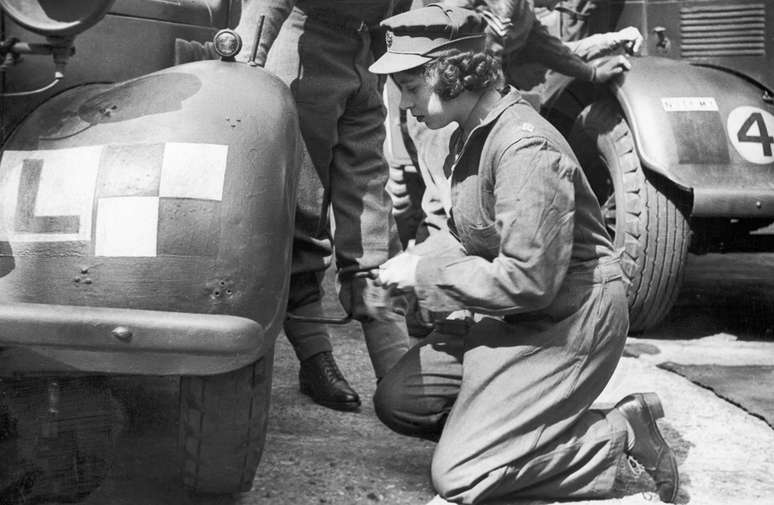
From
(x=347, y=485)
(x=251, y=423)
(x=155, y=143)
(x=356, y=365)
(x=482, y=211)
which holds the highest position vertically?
(x=155, y=143)

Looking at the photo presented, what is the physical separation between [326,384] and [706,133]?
6.79 ft

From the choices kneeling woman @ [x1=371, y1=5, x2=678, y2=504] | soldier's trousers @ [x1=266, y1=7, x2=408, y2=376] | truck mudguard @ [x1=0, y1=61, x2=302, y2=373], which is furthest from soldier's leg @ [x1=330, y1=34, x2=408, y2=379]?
truck mudguard @ [x1=0, y1=61, x2=302, y2=373]

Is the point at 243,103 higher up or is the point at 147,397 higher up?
the point at 243,103

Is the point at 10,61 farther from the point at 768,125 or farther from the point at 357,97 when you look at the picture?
the point at 768,125

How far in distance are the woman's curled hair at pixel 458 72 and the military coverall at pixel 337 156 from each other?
72 cm

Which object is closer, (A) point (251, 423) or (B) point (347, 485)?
(A) point (251, 423)

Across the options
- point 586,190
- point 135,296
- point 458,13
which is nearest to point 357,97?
point 458,13

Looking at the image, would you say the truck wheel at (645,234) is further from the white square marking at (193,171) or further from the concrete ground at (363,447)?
the white square marking at (193,171)

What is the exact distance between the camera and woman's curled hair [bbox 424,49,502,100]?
3.05 metres

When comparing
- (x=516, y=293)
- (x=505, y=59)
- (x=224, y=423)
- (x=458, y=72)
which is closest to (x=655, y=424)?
(x=516, y=293)

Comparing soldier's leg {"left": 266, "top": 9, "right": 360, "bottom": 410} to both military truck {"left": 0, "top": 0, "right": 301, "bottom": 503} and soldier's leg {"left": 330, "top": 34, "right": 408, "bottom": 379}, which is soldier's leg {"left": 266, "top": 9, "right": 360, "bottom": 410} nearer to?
soldier's leg {"left": 330, "top": 34, "right": 408, "bottom": 379}

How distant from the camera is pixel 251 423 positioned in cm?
263

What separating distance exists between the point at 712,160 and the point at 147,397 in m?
2.51

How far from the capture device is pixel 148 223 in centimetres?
230
